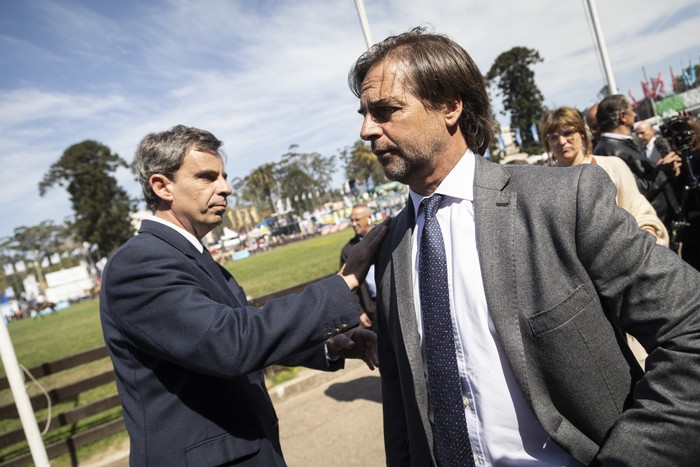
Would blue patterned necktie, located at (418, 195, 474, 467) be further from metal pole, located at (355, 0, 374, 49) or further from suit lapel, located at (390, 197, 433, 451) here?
metal pole, located at (355, 0, 374, 49)

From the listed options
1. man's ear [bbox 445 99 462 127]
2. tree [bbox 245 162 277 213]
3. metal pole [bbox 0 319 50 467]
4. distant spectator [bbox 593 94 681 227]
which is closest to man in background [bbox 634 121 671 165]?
distant spectator [bbox 593 94 681 227]

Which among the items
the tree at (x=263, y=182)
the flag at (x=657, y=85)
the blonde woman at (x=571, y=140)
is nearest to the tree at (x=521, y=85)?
the flag at (x=657, y=85)

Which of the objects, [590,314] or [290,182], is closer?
[590,314]

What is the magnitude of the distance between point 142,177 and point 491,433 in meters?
1.96

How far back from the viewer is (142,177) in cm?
233

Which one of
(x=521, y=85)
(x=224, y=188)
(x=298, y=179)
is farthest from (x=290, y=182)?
(x=224, y=188)

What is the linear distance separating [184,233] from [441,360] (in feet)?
4.52

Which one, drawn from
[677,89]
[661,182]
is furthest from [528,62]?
[661,182]

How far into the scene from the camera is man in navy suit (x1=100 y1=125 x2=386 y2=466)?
1697mm

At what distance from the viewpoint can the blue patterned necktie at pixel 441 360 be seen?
1624mm

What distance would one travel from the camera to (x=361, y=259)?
2.07 m

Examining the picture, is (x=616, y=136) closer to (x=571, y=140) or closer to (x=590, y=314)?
(x=571, y=140)

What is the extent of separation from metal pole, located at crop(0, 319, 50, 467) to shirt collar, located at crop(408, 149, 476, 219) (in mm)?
4107

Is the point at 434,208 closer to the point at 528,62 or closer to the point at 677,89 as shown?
the point at 528,62
